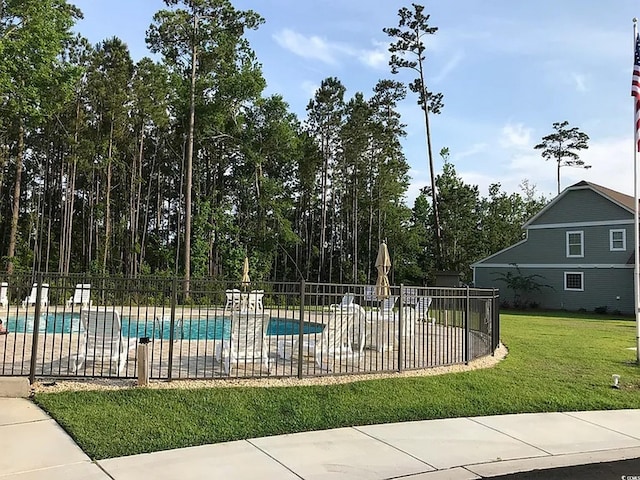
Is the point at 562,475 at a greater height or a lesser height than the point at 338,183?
lesser

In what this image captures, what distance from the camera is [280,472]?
4266 millimetres

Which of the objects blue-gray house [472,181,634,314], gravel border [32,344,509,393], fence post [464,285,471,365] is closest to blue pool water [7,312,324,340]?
gravel border [32,344,509,393]

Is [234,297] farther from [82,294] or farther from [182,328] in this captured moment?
[182,328]

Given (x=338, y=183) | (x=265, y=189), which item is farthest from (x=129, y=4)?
(x=338, y=183)

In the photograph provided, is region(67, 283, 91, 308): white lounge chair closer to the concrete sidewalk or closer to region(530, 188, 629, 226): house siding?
the concrete sidewalk

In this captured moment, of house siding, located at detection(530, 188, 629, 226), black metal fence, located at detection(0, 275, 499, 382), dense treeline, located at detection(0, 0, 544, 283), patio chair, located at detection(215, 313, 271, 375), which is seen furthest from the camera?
house siding, located at detection(530, 188, 629, 226)

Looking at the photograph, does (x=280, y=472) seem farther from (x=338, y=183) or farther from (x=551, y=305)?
(x=338, y=183)

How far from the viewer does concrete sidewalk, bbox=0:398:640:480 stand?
4238 millimetres

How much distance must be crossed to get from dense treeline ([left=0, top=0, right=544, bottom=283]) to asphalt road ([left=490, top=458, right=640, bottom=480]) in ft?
72.5

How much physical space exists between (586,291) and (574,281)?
901 millimetres

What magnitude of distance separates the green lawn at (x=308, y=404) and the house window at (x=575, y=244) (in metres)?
21.6

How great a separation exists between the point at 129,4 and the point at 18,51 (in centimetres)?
1158

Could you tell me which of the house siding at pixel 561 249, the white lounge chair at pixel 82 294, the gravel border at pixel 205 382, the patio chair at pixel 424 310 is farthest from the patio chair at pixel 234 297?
the house siding at pixel 561 249

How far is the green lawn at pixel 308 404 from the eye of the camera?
5105mm
